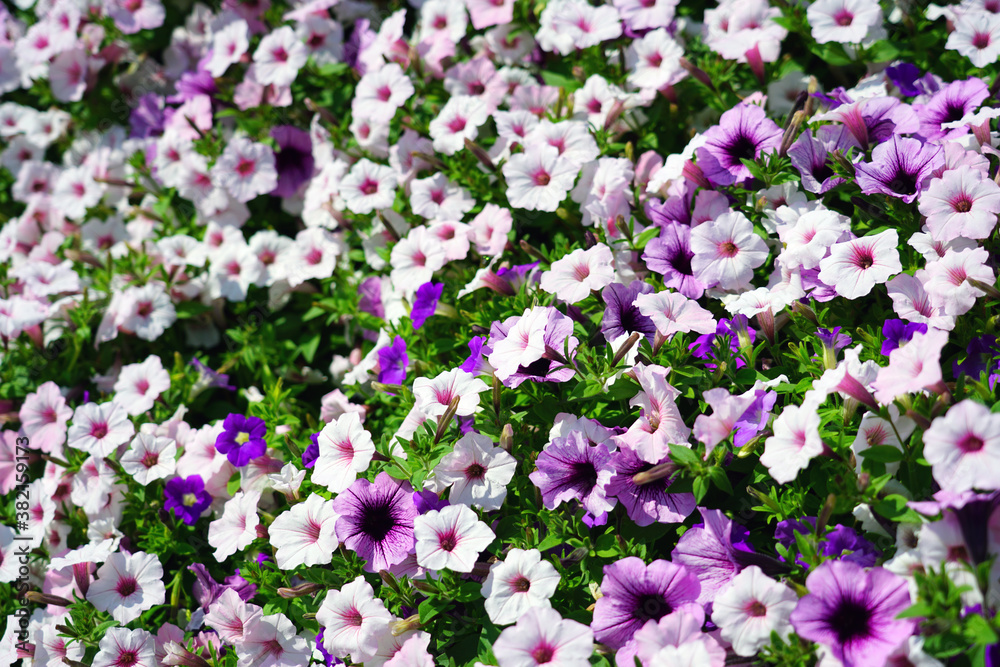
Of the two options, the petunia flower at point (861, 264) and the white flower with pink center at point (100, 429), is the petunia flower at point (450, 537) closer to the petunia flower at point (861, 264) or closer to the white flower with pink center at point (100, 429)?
the petunia flower at point (861, 264)

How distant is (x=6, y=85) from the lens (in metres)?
4.53

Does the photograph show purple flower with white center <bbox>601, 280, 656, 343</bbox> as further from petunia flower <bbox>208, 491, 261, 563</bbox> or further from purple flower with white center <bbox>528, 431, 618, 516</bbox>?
petunia flower <bbox>208, 491, 261, 563</bbox>

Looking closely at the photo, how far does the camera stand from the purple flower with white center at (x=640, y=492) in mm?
2270

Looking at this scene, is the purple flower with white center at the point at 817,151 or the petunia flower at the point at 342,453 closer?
the petunia flower at the point at 342,453

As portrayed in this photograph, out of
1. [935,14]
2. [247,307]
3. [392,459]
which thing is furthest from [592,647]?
[935,14]

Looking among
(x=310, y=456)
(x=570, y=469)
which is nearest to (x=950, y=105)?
(x=570, y=469)

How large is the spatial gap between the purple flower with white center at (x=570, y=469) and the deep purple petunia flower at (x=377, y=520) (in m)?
0.44

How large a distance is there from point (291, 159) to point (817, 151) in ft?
8.61

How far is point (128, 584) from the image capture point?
2783mm

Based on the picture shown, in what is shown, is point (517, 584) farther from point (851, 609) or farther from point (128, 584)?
point (128, 584)

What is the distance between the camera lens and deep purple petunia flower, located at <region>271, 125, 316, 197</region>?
394cm

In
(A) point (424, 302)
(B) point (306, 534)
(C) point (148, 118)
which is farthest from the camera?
(C) point (148, 118)

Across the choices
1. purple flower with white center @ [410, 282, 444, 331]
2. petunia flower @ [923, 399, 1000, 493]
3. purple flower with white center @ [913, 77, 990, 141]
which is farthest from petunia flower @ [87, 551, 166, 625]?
purple flower with white center @ [913, 77, 990, 141]

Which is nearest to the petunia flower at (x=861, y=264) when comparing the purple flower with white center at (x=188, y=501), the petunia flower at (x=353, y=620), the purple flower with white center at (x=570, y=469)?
the purple flower with white center at (x=570, y=469)
